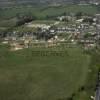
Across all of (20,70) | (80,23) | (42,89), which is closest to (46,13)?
(80,23)

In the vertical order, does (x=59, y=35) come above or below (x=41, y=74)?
above

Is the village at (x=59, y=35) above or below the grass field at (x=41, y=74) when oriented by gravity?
above

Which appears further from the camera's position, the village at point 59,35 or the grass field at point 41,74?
the village at point 59,35

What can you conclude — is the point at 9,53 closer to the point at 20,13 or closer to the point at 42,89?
the point at 42,89

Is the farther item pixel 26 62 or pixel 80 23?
pixel 80 23
